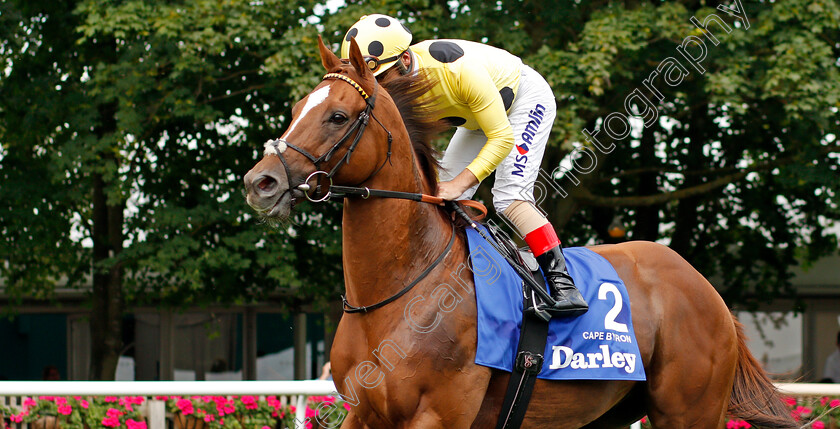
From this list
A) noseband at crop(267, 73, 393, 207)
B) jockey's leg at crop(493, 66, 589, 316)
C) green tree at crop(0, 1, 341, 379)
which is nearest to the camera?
noseband at crop(267, 73, 393, 207)

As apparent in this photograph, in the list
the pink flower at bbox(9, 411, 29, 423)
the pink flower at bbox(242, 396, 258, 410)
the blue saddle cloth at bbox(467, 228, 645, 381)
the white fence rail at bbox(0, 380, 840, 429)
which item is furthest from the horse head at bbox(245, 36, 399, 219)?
the pink flower at bbox(9, 411, 29, 423)

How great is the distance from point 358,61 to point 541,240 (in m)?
1.13

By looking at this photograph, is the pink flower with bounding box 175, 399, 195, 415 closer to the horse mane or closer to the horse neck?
the horse neck

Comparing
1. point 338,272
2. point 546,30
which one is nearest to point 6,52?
point 338,272

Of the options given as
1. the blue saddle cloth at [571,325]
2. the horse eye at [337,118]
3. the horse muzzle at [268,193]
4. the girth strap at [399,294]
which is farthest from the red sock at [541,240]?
the horse muzzle at [268,193]

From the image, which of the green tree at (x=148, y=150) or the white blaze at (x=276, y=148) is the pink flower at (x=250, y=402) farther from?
the green tree at (x=148, y=150)

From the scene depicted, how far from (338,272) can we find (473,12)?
4071 millimetres

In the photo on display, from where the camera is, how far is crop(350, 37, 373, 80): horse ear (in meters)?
3.12

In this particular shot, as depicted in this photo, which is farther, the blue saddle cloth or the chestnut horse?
the blue saddle cloth

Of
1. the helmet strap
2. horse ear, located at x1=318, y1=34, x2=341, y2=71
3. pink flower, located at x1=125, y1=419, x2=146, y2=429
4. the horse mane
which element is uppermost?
the helmet strap

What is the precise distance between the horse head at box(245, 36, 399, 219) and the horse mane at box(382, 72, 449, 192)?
18cm

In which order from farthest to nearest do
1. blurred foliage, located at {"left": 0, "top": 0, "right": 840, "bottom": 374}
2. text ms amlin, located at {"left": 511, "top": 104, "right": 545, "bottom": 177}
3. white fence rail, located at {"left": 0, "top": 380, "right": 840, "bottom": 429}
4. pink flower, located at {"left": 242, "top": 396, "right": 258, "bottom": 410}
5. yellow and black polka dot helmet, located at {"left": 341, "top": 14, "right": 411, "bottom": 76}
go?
blurred foliage, located at {"left": 0, "top": 0, "right": 840, "bottom": 374}, pink flower, located at {"left": 242, "top": 396, "right": 258, "bottom": 410}, white fence rail, located at {"left": 0, "top": 380, "right": 840, "bottom": 429}, text ms amlin, located at {"left": 511, "top": 104, "right": 545, "bottom": 177}, yellow and black polka dot helmet, located at {"left": 341, "top": 14, "right": 411, "bottom": 76}

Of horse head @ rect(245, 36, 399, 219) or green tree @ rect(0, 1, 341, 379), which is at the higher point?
green tree @ rect(0, 1, 341, 379)

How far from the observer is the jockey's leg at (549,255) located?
3527mm
